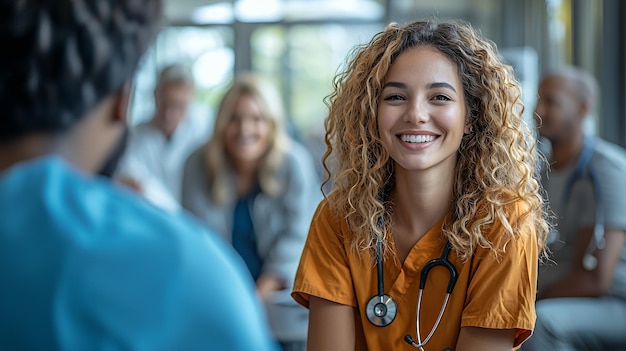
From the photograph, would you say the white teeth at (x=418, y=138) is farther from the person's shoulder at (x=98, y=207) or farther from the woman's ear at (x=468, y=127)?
the person's shoulder at (x=98, y=207)

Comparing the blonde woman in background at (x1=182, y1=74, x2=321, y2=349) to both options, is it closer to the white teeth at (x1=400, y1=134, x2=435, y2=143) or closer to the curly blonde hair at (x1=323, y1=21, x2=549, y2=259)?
the curly blonde hair at (x1=323, y1=21, x2=549, y2=259)

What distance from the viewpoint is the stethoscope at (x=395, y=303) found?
1591mm

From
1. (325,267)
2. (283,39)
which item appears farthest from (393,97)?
(283,39)

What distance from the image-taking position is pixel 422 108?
1659 millimetres

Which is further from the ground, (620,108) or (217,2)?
(217,2)

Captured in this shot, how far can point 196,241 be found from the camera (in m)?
0.66

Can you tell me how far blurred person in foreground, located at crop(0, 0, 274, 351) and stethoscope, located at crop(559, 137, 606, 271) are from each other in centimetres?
261

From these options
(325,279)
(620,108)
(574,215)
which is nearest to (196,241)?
(325,279)

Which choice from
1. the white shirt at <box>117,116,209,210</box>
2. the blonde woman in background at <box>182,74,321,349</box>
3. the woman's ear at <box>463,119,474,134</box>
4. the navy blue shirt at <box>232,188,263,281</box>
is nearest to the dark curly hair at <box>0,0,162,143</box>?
the woman's ear at <box>463,119,474,134</box>

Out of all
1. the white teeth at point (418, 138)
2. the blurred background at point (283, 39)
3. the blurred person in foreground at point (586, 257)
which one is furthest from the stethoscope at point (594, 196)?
the blurred background at point (283, 39)

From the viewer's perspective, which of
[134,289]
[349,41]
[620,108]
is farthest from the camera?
[349,41]

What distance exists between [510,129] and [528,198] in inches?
6.1

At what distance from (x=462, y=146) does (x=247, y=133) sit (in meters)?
1.82

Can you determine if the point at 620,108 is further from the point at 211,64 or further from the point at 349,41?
the point at 211,64
